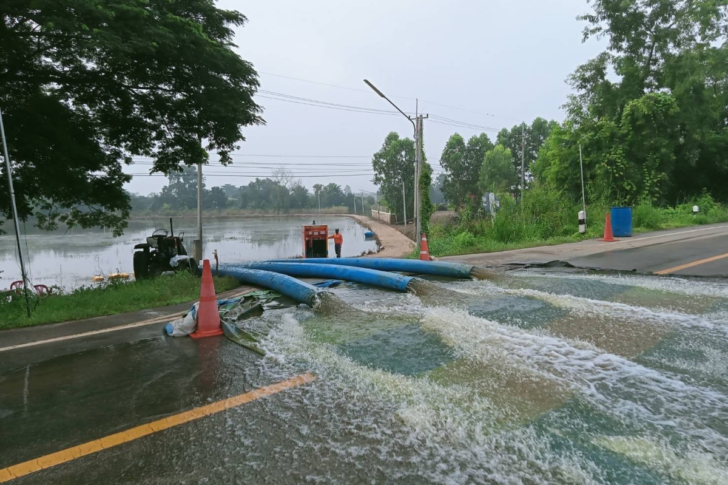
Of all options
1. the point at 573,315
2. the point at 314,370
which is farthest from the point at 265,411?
the point at 573,315

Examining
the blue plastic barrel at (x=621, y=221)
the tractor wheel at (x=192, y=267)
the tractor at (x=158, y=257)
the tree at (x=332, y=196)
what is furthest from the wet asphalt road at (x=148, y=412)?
the tree at (x=332, y=196)

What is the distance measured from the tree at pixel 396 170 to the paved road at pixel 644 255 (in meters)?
48.3

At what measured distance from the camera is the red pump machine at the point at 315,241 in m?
18.0

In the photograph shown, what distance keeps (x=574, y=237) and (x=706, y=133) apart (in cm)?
1700

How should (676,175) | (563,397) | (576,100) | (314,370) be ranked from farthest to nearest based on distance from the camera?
(576,100) < (676,175) < (314,370) < (563,397)

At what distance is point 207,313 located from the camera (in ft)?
16.3

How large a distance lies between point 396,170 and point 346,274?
5536 cm

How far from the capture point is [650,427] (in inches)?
101

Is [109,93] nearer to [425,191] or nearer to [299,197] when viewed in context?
[425,191]

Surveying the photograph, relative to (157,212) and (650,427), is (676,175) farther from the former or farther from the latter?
(157,212)

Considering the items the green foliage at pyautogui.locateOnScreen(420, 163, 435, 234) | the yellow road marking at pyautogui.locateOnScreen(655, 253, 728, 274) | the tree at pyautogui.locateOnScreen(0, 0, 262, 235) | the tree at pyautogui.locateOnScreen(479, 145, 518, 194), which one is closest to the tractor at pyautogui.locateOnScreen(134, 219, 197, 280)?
the tree at pyautogui.locateOnScreen(0, 0, 262, 235)

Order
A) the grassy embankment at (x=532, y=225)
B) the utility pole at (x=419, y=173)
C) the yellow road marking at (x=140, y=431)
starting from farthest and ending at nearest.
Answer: the utility pole at (x=419, y=173)
the grassy embankment at (x=532, y=225)
the yellow road marking at (x=140, y=431)

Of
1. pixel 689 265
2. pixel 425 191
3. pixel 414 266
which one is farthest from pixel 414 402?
pixel 425 191

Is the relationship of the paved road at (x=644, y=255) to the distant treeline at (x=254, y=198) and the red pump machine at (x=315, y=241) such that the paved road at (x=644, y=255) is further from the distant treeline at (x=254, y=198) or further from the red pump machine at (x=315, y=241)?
the distant treeline at (x=254, y=198)
